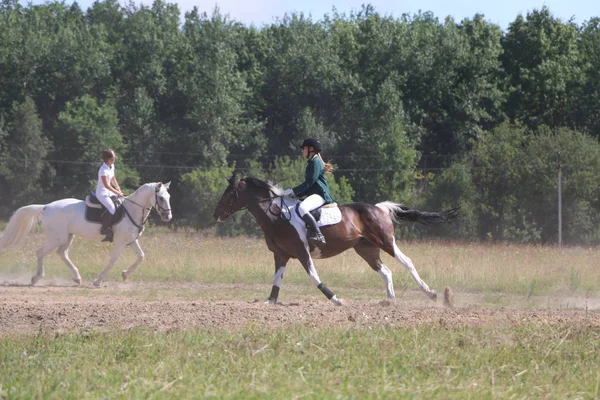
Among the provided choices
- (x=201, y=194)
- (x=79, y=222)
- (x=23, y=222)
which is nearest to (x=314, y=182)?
(x=79, y=222)

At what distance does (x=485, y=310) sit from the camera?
1329 cm

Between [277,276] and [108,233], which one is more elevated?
[108,233]

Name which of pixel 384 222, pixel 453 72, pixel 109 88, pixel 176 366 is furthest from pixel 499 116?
pixel 176 366

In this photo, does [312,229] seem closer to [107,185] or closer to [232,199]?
[232,199]

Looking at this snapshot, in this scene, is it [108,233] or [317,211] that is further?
Answer: [108,233]

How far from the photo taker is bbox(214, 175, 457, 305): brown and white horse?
14.2 meters

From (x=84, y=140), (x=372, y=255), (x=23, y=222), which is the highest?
(x=84, y=140)

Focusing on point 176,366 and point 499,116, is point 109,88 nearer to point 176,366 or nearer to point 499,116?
point 499,116

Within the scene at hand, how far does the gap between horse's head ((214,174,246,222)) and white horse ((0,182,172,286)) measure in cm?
351

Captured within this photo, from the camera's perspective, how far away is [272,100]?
60344 mm

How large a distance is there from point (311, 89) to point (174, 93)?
8665 millimetres

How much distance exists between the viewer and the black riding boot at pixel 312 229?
14102mm

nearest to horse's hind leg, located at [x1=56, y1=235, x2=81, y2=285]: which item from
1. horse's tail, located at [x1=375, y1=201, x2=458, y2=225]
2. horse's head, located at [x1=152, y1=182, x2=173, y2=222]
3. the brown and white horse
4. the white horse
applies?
the white horse

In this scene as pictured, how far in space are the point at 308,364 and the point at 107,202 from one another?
411 inches
